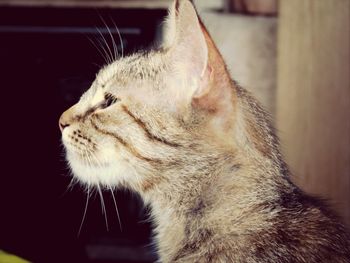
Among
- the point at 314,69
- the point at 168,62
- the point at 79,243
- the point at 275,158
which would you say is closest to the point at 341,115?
the point at 314,69

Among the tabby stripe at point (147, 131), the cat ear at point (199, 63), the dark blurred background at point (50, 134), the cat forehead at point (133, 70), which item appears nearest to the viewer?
the cat ear at point (199, 63)

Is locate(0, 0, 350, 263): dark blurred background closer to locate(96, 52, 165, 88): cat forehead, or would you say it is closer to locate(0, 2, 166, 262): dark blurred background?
locate(0, 2, 166, 262): dark blurred background

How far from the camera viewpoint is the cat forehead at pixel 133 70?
1702 mm

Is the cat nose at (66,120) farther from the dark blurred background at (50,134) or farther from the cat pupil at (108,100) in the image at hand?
the dark blurred background at (50,134)

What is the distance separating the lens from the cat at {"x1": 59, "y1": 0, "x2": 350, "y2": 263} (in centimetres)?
146

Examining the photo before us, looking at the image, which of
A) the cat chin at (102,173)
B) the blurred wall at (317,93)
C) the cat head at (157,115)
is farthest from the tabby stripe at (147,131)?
the blurred wall at (317,93)

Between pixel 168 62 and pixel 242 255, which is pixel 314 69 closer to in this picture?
pixel 168 62

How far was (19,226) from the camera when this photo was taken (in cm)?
231

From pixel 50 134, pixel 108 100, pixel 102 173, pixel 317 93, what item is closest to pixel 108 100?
pixel 108 100

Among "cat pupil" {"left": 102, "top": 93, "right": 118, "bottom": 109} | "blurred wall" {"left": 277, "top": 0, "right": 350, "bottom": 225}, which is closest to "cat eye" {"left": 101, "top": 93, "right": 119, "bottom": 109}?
"cat pupil" {"left": 102, "top": 93, "right": 118, "bottom": 109}

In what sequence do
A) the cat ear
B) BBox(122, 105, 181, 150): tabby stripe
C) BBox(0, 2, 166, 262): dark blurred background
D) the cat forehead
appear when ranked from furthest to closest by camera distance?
BBox(0, 2, 166, 262): dark blurred background < the cat forehead < BBox(122, 105, 181, 150): tabby stripe < the cat ear

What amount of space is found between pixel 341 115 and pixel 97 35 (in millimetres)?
1223

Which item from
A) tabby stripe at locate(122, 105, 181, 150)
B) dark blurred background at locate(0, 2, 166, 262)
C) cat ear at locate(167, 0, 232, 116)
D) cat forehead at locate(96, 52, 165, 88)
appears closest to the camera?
cat ear at locate(167, 0, 232, 116)

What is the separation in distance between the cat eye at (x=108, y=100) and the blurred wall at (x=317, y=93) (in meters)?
0.99
